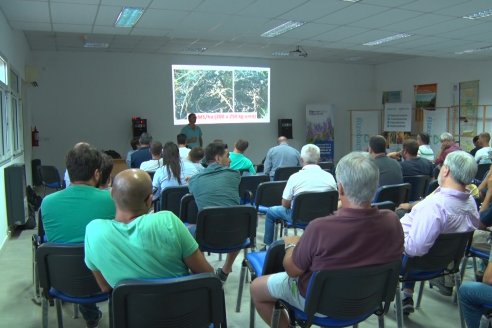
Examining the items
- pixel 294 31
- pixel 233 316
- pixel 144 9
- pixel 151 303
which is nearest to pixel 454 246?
pixel 233 316

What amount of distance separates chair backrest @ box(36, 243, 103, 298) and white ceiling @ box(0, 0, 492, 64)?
3724 mm

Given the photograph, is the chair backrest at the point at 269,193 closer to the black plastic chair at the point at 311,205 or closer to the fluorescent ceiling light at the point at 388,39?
the black plastic chair at the point at 311,205

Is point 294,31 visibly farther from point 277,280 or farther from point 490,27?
point 277,280

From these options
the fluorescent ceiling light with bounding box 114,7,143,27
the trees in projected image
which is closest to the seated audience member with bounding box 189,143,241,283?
the fluorescent ceiling light with bounding box 114,7,143,27

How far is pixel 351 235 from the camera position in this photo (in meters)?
1.67

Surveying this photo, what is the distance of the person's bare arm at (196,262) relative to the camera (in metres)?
1.74

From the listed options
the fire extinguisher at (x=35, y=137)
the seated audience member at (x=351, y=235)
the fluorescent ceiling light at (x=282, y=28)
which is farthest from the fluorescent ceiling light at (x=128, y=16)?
the seated audience member at (x=351, y=235)

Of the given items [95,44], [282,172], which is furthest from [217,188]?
[95,44]

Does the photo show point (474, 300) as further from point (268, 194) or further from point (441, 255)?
point (268, 194)

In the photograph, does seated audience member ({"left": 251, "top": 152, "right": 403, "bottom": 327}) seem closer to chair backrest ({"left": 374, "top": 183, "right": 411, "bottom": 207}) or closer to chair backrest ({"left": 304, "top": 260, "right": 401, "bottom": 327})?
chair backrest ({"left": 304, "top": 260, "right": 401, "bottom": 327})

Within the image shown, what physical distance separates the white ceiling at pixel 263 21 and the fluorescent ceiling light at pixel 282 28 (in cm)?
14

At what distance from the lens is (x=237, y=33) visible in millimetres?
6684

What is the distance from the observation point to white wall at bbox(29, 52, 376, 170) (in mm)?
9078

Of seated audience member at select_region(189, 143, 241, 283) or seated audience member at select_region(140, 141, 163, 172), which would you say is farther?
seated audience member at select_region(140, 141, 163, 172)
